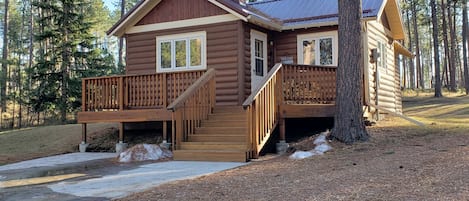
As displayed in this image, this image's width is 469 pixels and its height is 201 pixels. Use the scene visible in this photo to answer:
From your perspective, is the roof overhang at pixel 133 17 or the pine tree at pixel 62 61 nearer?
the roof overhang at pixel 133 17

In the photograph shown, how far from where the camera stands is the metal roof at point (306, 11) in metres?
13.0

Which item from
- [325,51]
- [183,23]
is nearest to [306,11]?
[325,51]

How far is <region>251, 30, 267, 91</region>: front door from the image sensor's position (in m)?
12.9

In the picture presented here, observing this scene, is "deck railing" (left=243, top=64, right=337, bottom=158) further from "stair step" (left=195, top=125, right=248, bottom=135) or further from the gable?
the gable

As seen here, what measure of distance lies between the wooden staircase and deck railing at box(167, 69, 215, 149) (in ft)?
0.53

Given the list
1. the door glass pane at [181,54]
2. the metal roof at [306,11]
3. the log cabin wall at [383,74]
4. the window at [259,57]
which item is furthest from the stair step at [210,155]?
the log cabin wall at [383,74]

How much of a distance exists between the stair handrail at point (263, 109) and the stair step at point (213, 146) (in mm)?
323

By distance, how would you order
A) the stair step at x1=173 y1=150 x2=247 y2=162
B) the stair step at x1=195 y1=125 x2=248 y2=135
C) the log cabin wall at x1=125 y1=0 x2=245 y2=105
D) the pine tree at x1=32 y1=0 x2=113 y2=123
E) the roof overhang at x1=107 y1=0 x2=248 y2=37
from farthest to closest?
the pine tree at x1=32 y1=0 x2=113 y2=123, the roof overhang at x1=107 y1=0 x2=248 y2=37, the log cabin wall at x1=125 y1=0 x2=245 y2=105, the stair step at x1=195 y1=125 x2=248 y2=135, the stair step at x1=173 y1=150 x2=247 y2=162

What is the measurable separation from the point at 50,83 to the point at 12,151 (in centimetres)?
1051

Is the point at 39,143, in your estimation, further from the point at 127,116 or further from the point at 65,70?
the point at 65,70

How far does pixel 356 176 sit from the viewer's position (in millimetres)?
5926

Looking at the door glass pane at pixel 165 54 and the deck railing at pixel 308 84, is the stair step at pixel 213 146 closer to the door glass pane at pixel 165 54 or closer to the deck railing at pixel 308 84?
the deck railing at pixel 308 84

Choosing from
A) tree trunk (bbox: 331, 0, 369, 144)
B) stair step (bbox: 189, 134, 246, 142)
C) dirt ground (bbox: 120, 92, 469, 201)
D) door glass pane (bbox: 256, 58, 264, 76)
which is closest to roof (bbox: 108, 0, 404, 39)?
door glass pane (bbox: 256, 58, 264, 76)

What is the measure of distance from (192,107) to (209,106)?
3.18ft
